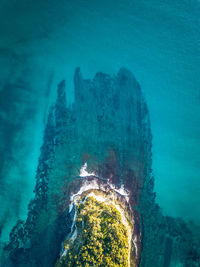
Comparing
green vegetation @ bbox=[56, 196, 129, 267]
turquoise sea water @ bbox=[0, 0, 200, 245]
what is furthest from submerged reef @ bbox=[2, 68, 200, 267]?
turquoise sea water @ bbox=[0, 0, 200, 245]

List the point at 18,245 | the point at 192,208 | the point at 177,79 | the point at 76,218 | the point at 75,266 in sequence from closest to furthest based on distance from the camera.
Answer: the point at 75,266
the point at 76,218
the point at 18,245
the point at 192,208
the point at 177,79

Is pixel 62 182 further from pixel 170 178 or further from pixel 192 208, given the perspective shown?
pixel 192 208

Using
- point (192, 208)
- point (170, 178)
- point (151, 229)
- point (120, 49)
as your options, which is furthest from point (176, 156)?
point (120, 49)

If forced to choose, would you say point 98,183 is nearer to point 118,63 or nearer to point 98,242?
point 98,242

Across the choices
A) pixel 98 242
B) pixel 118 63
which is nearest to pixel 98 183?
pixel 98 242

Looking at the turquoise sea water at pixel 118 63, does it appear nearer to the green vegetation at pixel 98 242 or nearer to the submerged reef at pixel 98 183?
the submerged reef at pixel 98 183
